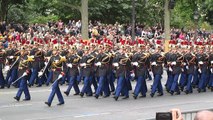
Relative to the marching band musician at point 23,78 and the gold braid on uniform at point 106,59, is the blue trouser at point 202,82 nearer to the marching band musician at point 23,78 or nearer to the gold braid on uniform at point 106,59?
the gold braid on uniform at point 106,59

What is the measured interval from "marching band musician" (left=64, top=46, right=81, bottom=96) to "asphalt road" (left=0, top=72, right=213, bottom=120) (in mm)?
365

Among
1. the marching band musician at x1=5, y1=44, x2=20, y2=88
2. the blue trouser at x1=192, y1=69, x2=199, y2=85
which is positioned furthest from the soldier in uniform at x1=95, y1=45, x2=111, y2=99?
the blue trouser at x1=192, y1=69, x2=199, y2=85

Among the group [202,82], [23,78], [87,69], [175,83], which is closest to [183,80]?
[202,82]

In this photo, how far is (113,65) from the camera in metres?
17.4

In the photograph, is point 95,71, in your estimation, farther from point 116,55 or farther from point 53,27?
point 53,27

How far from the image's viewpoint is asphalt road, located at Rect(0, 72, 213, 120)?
43.9 feet

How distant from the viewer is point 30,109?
1462 cm

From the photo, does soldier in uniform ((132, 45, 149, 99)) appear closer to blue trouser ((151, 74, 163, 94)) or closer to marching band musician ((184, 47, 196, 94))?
blue trouser ((151, 74, 163, 94))

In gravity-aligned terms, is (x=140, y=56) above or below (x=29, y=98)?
above

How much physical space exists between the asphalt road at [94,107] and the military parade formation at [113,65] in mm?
386

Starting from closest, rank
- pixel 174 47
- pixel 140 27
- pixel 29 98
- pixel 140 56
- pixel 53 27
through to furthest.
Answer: pixel 29 98 → pixel 140 56 → pixel 174 47 → pixel 53 27 → pixel 140 27

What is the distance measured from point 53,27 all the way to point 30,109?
64.9 feet

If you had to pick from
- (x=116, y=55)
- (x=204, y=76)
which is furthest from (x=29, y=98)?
(x=204, y=76)

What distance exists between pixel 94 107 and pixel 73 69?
9.39ft
